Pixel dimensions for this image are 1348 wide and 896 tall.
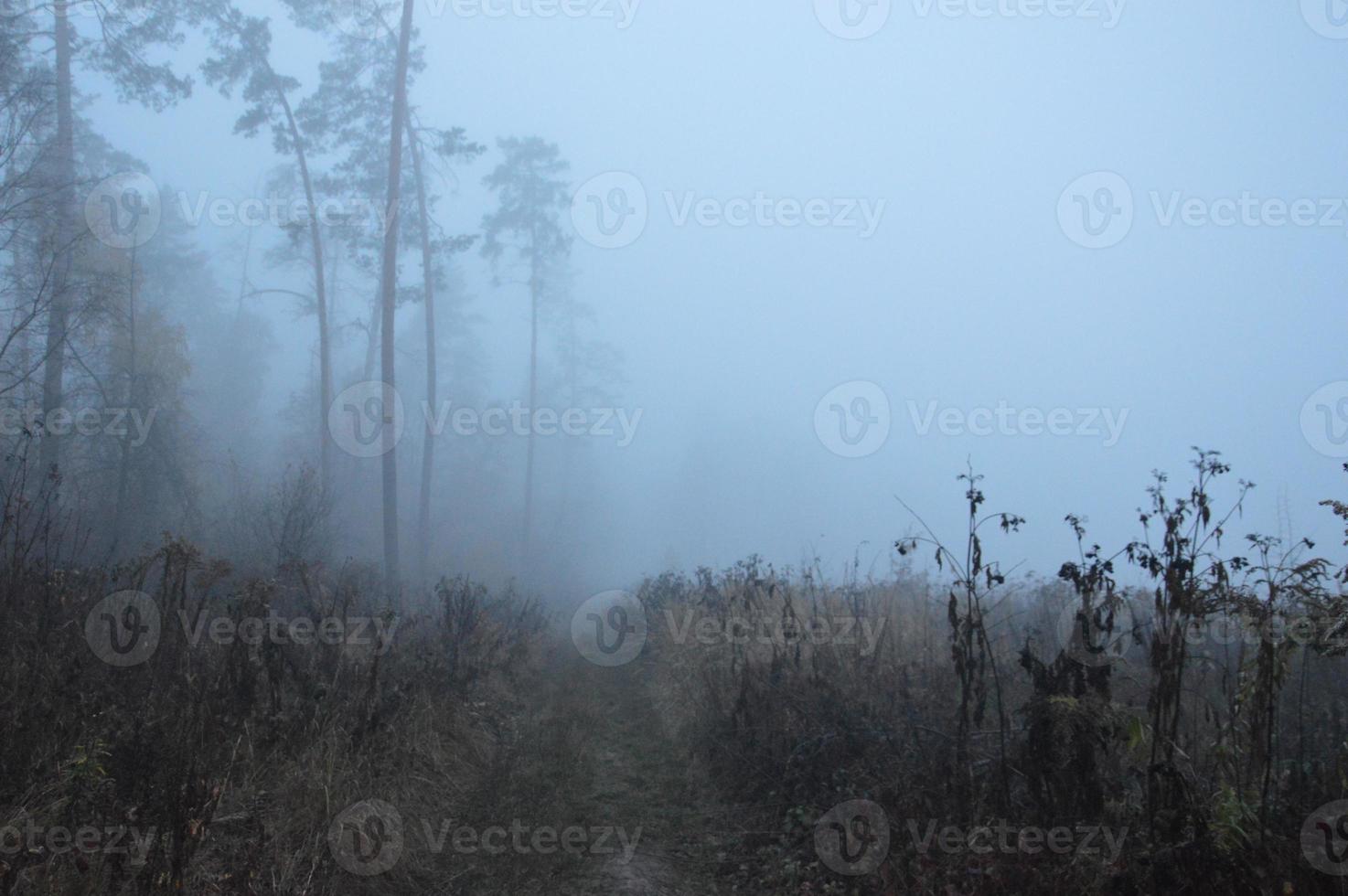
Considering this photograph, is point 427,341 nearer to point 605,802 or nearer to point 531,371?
point 531,371

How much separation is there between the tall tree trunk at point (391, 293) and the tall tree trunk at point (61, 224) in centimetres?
584

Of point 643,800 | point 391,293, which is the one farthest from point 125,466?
point 643,800

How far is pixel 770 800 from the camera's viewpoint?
5277 mm

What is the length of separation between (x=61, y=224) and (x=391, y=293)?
739cm

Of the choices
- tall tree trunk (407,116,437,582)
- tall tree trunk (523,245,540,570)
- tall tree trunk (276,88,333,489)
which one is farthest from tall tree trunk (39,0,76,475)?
tall tree trunk (523,245,540,570)

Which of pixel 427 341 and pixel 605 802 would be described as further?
pixel 427 341

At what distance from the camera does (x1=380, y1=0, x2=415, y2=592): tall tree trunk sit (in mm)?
17125

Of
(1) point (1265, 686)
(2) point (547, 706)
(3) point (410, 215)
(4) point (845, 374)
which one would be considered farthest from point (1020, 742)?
(4) point (845, 374)

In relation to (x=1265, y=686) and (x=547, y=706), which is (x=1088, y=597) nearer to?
(x=1265, y=686)

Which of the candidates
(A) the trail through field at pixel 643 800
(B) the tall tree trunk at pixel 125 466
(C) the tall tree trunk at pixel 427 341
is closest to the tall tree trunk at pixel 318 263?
(C) the tall tree trunk at pixel 427 341

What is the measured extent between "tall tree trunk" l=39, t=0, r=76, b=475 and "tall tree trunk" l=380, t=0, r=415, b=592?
584cm

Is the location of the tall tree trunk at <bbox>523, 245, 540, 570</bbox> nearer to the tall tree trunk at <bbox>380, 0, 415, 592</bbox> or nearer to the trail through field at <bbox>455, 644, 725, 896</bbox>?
the tall tree trunk at <bbox>380, 0, 415, 592</bbox>

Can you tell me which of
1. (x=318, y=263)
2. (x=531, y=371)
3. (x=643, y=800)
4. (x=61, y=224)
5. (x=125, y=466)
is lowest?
(x=643, y=800)

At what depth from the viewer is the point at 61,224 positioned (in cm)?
1120
